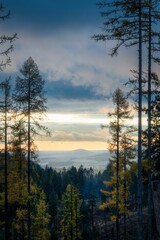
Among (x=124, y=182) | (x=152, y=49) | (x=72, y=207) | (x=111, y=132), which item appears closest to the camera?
(x=152, y=49)

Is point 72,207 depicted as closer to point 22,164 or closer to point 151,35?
point 22,164

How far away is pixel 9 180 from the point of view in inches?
1246

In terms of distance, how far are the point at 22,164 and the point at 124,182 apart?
1188 cm

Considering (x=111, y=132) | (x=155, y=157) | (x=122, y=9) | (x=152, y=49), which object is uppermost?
(x=122, y=9)

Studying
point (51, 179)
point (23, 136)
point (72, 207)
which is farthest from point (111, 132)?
point (51, 179)

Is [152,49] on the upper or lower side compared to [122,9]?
lower

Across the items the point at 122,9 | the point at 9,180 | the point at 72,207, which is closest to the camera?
the point at 122,9

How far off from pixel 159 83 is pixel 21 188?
50.7ft

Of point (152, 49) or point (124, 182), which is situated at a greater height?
point (152, 49)

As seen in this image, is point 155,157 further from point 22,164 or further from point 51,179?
point 51,179

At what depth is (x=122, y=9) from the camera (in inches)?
784

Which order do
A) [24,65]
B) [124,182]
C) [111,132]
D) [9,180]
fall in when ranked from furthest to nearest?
1. [124,182]
2. [111,132]
3. [9,180]
4. [24,65]

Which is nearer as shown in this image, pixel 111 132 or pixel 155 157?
pixel 155 157

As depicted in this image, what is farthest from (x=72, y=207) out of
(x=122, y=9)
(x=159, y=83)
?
(x=122, y=9)
